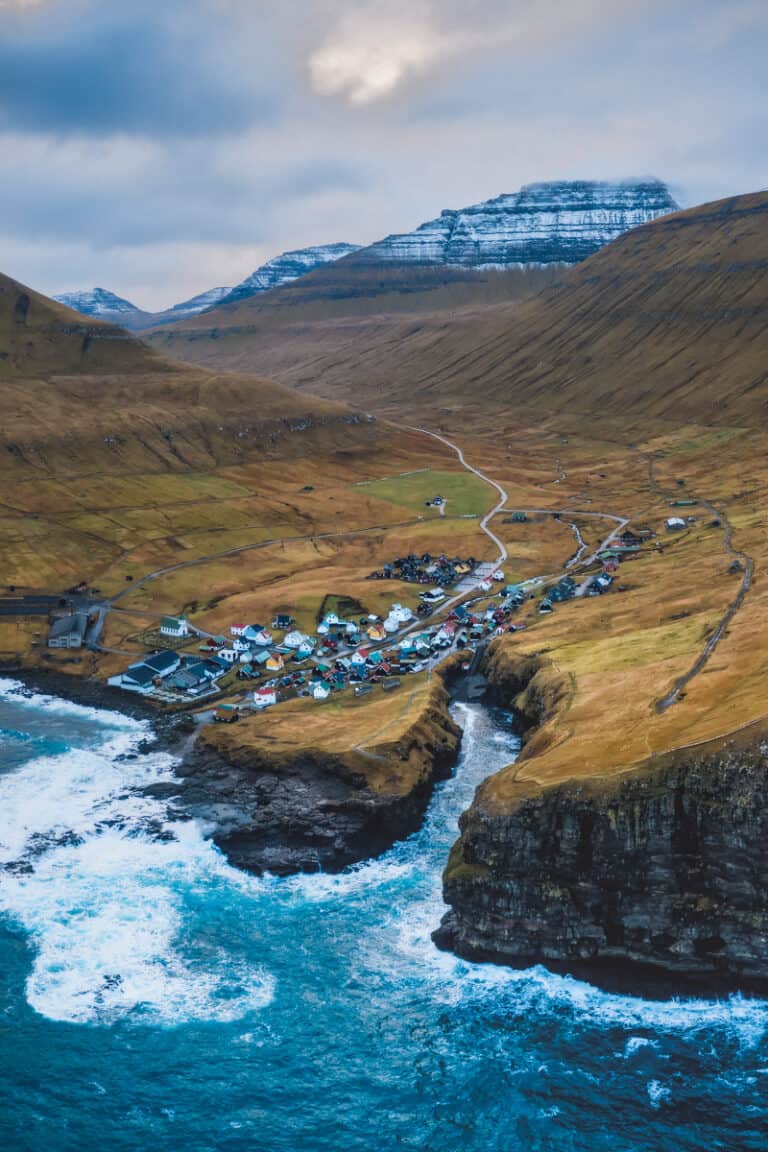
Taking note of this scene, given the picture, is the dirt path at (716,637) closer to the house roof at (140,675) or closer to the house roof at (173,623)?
the house roof at (140,675)

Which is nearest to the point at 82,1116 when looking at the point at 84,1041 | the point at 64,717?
the point at 84,1041

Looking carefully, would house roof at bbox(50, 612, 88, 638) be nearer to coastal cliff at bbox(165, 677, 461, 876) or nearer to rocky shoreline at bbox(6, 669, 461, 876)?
rocky shoreline at bbox(6, 669, 461, 876)

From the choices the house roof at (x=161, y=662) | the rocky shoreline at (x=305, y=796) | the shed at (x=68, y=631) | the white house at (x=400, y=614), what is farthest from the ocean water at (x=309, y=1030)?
the white house at (x=400, y=614)

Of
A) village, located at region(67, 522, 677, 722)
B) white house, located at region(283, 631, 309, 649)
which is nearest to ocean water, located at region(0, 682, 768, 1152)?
village, located at region(67, 522, 677, 722)

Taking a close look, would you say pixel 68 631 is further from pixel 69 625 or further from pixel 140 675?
pixel 140 675

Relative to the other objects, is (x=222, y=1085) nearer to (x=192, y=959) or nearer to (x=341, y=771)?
(x=192, y=959)
